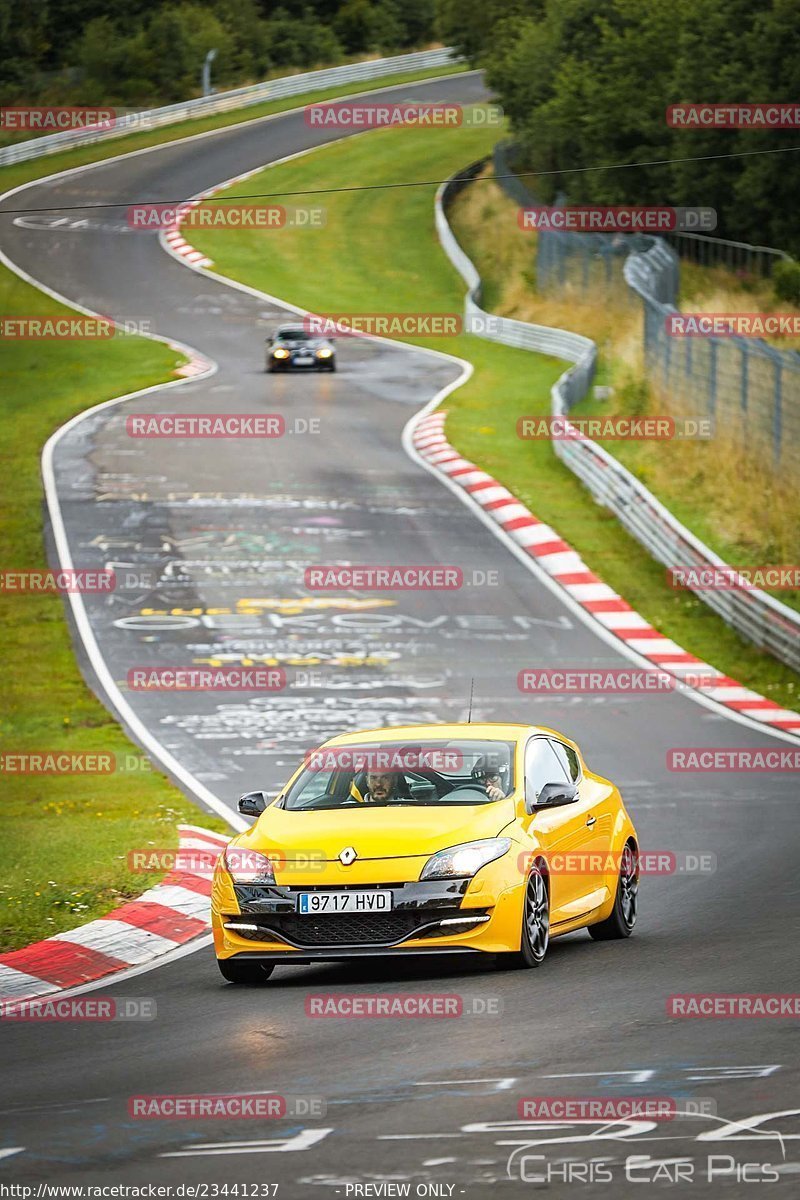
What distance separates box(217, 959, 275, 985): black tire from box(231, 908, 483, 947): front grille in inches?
14.5

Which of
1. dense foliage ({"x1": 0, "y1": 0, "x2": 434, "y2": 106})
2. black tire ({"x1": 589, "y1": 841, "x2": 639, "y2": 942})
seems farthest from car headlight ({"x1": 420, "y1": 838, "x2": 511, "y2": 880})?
dense foliage ({"x1": 0, "y1": 0, "x2": 434, "y2": 106})

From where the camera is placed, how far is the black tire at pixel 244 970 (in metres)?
11.3

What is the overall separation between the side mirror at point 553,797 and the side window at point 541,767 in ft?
0.21

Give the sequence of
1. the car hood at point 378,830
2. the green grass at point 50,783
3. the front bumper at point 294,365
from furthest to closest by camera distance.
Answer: the front bumper at point 294,365 → the green grass at point 50,783 → the car hood at point 378,830

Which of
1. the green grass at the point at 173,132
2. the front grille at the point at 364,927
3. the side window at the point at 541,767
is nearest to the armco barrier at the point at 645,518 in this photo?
the side window at the point at 541,767

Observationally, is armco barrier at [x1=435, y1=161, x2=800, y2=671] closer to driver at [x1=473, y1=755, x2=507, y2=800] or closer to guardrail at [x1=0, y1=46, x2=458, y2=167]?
driver at [x1=473, y1=755, x2=507, y2=800]

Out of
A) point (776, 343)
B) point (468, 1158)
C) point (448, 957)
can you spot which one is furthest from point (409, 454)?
point (468, 1158)

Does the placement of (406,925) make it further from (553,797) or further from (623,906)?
(623,906)

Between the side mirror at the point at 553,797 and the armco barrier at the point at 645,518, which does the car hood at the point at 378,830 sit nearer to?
the side mirror at the point at 553,797

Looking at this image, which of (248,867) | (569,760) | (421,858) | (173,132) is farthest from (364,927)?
(173,132)

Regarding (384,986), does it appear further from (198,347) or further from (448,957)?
(198,347)

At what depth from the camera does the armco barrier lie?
82.0 feet

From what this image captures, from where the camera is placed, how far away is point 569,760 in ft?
42.6

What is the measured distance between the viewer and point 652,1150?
713 cm
